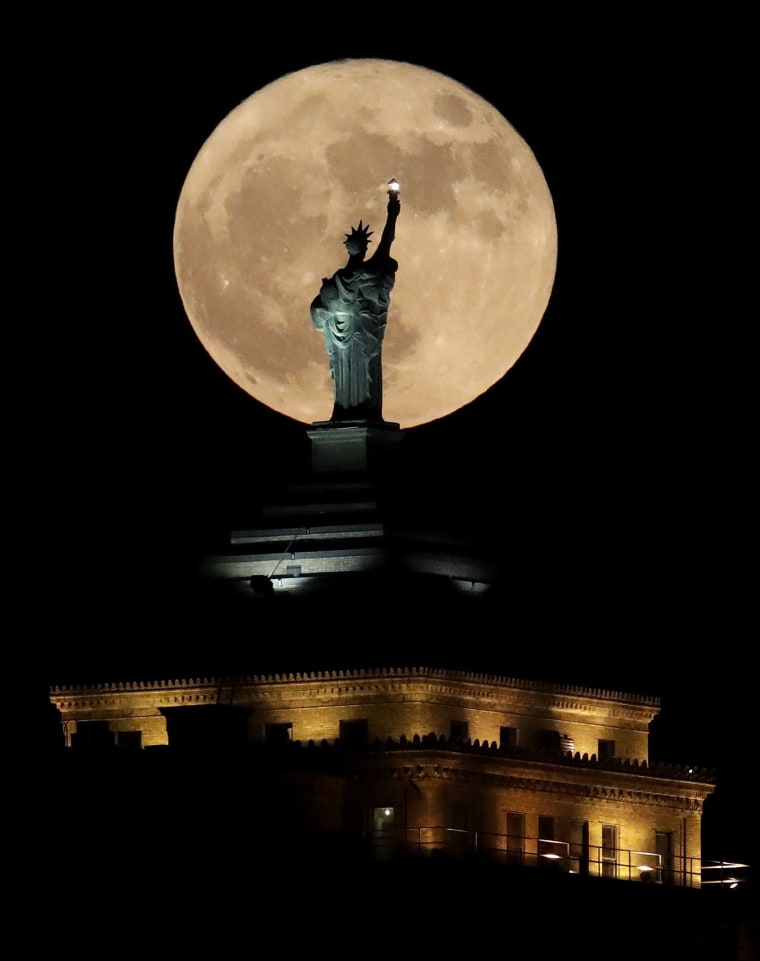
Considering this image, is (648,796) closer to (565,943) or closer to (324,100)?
(565,943)

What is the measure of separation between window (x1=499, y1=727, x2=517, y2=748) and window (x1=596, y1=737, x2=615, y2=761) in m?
4.33

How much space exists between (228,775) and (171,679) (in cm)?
639

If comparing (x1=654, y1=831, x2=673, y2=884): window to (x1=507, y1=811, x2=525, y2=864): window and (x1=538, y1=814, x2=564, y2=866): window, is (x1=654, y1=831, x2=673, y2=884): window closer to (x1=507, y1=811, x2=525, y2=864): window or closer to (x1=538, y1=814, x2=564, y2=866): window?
(x1=538, y1=814, x2=564, y2=866): window

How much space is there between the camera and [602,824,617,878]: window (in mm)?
138750

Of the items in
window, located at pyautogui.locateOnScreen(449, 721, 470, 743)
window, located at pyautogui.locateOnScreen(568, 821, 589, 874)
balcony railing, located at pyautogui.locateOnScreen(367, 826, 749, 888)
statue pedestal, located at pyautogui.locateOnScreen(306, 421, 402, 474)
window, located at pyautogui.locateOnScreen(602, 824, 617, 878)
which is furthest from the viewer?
statue pedestal, located at pyautogui.locateOnScreen(306, 421, 402, 474)

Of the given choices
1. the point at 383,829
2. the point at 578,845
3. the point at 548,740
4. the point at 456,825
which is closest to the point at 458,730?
the point at 456,825

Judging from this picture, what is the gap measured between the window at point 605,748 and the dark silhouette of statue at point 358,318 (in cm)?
1337

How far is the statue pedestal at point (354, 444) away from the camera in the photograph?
13975 cm

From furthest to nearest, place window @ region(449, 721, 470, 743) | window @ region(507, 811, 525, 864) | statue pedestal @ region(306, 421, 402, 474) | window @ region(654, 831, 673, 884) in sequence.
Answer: window @ region(654, 831, 673, 884) → statue pedestal @ region(306, 421, 402, 474) → window @ region(449, 721, 470, 743) → window @ region(507, 811, 525, 864)

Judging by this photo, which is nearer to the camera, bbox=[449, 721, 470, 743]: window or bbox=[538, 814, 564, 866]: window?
bbox=[449, 721, 470, 743]: window

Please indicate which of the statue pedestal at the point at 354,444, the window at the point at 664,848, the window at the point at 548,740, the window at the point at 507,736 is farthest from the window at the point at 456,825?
the statue pedestal at the point at 354,444

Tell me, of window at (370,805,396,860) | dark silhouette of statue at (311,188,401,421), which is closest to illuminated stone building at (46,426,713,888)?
window at (370,805,396,860)

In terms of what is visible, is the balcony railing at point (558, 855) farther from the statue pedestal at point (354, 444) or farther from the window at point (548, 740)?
the statue pedestal at point (354, 444)

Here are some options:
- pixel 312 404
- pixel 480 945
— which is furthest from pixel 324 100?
pixel 480 945
